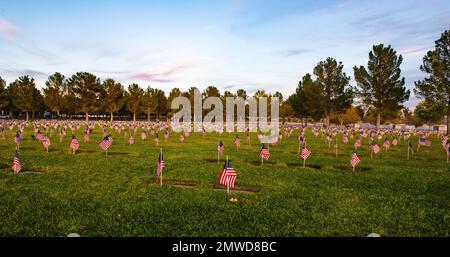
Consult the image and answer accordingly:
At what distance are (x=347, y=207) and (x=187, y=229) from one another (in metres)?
4.64

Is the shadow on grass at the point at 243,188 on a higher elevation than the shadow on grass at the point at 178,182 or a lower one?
lower

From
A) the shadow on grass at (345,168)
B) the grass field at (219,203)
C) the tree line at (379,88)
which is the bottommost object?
the grass field at (219,203)

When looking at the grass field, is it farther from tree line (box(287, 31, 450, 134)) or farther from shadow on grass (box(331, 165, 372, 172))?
tree line (box(287, 31, 450, 134))

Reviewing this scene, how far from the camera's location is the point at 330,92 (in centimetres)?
6969

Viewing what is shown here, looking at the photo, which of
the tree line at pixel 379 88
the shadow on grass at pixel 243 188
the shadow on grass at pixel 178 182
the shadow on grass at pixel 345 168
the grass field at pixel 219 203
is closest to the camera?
the grass field at pixel 219 203

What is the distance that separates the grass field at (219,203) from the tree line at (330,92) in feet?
132

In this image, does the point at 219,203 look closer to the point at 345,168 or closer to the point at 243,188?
the point at 243,188

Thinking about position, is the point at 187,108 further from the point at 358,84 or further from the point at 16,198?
the point at 16,198

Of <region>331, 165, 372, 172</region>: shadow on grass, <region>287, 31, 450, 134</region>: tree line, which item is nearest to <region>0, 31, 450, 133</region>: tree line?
<region>287, 31, 450, 134</region>: tree line

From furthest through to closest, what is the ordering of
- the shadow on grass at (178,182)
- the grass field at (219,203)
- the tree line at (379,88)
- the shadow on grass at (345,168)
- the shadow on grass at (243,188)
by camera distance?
the tree line at (379,88), the shadow on grass at (345,168), the shadow on grass at (178,182), the shadow on grass at (243,188), the grass field at (219,203)

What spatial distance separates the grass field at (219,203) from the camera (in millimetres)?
7191

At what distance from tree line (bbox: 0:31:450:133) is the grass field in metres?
40.3

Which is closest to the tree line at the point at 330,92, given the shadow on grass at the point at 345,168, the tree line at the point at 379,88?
the tree line at the point at 379,88

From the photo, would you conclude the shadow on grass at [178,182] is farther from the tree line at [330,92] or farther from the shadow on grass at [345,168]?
the tree line at [330,92]
